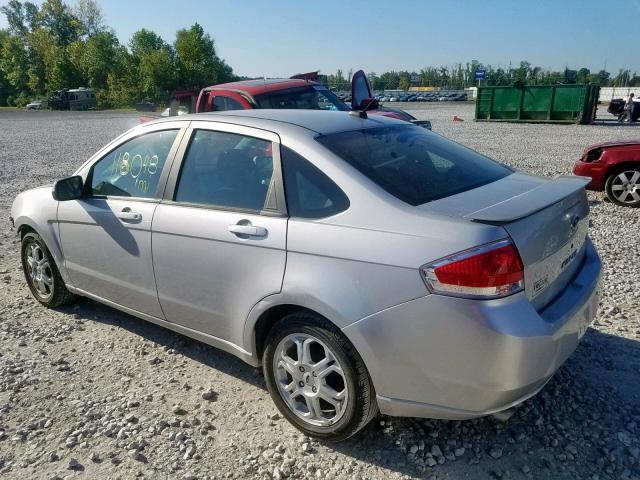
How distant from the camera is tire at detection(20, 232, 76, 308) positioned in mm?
4409

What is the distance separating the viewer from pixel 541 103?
23547mm

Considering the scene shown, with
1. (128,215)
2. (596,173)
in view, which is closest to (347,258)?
(128,215)

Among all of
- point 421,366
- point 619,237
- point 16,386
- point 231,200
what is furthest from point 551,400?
point 619,237

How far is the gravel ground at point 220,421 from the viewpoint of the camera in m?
2.63

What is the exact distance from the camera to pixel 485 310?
2.19 metres

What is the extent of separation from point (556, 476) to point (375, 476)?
871 millimetres

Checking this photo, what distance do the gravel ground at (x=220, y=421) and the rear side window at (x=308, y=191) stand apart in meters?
1.25

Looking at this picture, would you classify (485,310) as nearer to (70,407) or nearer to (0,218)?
(70,407)

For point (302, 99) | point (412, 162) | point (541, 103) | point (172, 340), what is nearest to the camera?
point (412, 162)

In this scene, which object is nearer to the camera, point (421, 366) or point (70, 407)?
point (421, 366)

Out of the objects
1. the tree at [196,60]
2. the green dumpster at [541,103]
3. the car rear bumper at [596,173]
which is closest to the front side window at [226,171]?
the car rear bumper at [596,173]

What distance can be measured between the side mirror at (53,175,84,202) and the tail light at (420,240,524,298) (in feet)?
9.38

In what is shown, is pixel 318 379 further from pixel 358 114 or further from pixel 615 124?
pixel 615 124

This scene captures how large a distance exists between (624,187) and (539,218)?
6322mm
